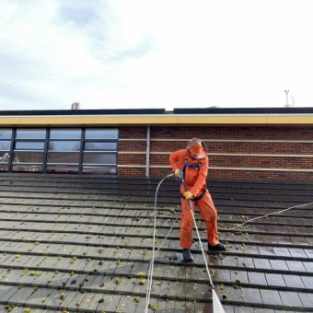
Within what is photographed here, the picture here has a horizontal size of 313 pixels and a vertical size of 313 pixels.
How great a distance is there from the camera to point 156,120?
722 centimetres

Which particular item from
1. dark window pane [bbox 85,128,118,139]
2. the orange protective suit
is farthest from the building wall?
the orange protective suit

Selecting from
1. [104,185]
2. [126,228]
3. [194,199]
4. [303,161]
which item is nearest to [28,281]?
[126,228]

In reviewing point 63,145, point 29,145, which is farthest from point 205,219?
point 29,145

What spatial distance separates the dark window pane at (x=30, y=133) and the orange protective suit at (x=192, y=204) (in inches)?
232

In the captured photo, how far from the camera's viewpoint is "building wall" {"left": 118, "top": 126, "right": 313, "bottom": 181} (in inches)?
271

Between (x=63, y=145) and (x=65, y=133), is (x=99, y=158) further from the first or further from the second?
(x=65, y=133)

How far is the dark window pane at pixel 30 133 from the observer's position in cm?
831

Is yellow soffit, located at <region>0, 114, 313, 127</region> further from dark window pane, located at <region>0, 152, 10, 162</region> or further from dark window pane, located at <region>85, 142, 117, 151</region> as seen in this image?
dark window pane, located at <region>0, 152, 10, 162</region>

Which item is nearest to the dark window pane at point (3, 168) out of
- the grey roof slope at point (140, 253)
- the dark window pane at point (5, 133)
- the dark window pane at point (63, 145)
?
the dark window pane at point (5, 133)

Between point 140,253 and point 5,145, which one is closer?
point 140,253

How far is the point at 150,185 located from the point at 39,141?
166 inches

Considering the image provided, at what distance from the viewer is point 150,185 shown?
6.74 metres

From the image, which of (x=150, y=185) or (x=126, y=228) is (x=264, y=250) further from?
(x=150, y=185)

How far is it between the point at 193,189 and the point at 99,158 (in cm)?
470
